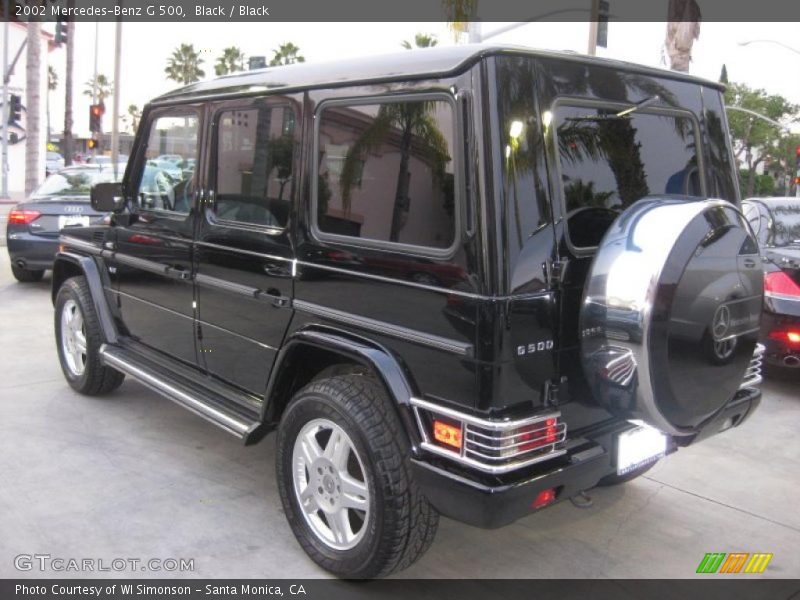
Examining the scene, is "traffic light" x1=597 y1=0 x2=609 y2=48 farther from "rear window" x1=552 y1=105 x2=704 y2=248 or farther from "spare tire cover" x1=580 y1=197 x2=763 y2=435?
"spare tire cover" x1=580 y1=197 x2=763 y2=435

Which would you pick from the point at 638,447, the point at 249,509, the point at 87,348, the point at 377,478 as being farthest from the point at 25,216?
the point at 638,447

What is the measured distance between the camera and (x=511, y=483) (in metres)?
2.54

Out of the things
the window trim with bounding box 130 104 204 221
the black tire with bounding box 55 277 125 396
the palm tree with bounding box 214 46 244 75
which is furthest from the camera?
the palm tree with bounding box 214 46 244 75

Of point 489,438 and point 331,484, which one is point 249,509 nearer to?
point 331,484

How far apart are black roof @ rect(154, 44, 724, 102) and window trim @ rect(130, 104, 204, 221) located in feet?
0.65

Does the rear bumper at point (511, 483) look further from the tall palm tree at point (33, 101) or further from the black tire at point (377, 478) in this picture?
the tall palm tree at point (33, 101)

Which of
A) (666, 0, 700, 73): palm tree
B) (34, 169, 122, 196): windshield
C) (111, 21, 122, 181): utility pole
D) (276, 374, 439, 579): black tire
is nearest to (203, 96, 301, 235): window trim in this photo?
(276, 374, 439, 579): black tire

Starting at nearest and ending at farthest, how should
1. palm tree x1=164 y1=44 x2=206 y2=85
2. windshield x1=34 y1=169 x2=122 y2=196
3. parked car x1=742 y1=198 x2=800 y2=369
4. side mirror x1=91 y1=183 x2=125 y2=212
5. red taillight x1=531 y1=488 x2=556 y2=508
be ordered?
red taillight x1=531 y1=488 x2=556 y2=508
side mirror x1=91 y1=183 x2=125 y2=212
parked car x1=742 y1=198 x2=800 y2=369
windshield x1=34 y1=169 x2=122 y2=196
palm tree x1=164 y1=44 x2=206 y2=85

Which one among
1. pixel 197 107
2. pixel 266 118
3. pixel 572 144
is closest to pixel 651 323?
pixel 572 144

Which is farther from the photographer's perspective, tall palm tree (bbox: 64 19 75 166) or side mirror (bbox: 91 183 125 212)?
tall palm tree (bbox: 64 19 75 166)

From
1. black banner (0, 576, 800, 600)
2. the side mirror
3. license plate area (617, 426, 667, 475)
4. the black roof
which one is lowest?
black banner (0, 576, 800, 600)

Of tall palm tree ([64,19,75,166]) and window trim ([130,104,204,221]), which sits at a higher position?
tall palm tree ([64,19,75,166])

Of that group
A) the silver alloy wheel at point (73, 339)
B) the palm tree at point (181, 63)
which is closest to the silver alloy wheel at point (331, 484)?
the silver alloy wheel at point (73, 339)

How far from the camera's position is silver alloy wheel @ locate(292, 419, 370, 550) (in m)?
2.99
